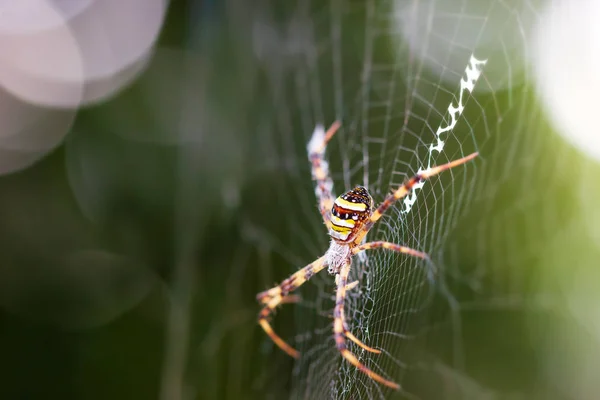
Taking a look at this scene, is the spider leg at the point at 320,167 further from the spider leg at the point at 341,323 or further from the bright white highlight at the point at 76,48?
the bright white highlight at the point at 76,48

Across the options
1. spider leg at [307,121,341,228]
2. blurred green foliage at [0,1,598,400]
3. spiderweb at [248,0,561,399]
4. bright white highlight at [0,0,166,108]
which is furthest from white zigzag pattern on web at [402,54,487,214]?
bright white highlight at [0,0,166,108]

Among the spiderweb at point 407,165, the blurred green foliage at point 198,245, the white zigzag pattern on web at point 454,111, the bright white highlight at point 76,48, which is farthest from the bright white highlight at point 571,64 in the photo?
the bright white highlight at point 76,48

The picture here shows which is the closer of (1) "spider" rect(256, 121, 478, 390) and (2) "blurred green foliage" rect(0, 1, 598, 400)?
(1) "spider" rect(256, 121, 478, 390)

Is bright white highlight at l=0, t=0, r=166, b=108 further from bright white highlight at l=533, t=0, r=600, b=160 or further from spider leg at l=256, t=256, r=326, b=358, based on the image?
bright white highlight at l=533, t=0, r=600, b=160

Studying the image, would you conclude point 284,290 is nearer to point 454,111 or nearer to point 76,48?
point 454,111

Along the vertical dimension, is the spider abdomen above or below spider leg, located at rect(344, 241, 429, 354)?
above

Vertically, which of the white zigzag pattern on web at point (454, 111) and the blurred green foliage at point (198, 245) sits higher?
the white zigzag pattern on web at point (454, 111)

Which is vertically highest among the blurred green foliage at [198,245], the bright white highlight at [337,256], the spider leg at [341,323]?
the bright white highlight at [337,256]
